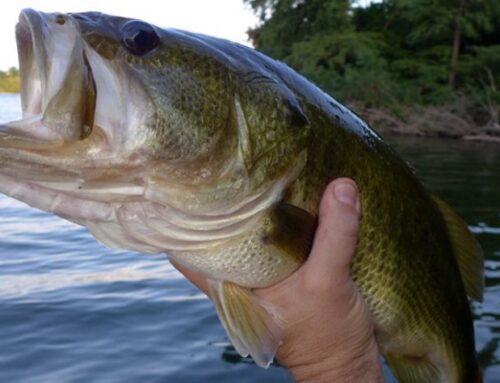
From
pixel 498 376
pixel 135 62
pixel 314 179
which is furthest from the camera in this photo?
pixel 498 376

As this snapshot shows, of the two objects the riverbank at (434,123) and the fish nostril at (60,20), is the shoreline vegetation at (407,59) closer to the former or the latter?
the riverbank at (434,123)

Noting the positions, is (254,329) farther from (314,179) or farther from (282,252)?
(314,179)

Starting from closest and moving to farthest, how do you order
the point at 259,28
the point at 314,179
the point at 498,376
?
the point at 314,179
the point at 498,376
the point at 259,28

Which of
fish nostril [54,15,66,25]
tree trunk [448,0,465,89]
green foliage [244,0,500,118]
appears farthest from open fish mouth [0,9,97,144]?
tree trunk [448,0,465,89]

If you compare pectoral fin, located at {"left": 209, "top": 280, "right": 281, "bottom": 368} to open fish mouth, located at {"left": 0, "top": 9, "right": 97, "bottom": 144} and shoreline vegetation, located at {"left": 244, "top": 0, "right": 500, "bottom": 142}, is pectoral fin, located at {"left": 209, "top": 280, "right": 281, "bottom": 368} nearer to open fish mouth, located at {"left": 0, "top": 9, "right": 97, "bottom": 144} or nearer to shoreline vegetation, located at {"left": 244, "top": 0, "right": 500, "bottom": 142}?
open fish mouth, located at {"left": 0, "top": 9, "right": 97, "bottom": 144}

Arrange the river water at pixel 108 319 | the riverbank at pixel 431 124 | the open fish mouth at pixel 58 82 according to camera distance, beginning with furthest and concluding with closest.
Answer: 1. the riverbank at pixel 431 124
2. the river water at pixel 108 319
3. the open fish mouth at pixel 58 82

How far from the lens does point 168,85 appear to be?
1774mm

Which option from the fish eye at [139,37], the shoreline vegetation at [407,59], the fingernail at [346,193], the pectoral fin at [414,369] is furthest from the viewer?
the shoreline vegetation at [407,59]

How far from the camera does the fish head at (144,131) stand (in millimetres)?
1593

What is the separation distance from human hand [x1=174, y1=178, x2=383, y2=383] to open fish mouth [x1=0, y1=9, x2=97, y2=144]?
84 centimetres

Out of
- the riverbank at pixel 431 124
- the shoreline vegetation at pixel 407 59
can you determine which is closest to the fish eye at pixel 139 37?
the riverbank at pixel 431 124

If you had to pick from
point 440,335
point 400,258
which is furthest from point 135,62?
point 440,335

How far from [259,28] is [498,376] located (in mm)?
38007

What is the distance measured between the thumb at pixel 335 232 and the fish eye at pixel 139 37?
0.72 meters
